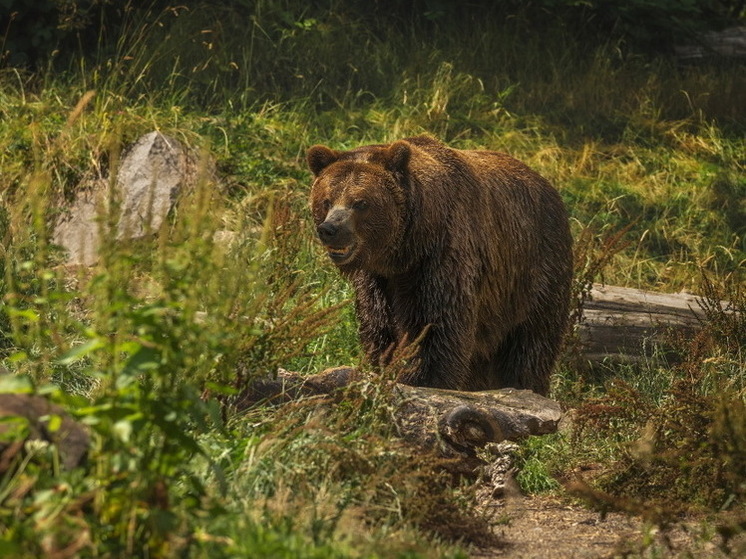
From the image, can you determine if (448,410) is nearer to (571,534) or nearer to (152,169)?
(571,534)

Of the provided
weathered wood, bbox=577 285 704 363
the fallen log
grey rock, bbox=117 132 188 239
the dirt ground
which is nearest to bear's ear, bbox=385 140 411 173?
the fallen log

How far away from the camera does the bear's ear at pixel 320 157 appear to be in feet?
22.4

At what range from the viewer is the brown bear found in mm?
6617

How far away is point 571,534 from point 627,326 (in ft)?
11.5

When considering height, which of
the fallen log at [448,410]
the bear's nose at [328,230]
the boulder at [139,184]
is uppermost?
the bear's nose at [328,230]

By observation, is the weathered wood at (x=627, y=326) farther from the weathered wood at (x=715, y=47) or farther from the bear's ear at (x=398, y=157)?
the weathered wood at (x=715, y=47)

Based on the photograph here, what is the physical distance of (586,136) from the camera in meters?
12.8

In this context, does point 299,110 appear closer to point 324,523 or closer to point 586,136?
point 586,136

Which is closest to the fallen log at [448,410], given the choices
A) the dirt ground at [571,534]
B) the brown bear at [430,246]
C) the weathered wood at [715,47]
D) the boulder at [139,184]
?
the dirt ground at [571,534]

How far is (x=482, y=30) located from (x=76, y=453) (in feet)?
35.4

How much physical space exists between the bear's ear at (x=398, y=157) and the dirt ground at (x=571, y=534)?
1937mm

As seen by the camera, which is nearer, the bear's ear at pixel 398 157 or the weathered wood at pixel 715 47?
the bear's ear at pixel 398 157

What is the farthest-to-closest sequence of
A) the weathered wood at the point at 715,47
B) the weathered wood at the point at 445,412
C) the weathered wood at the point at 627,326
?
1. the weathered wood at the point at 715,47
2. the weathered wood at the point at 627,326
3. the weathered wood at the point at 445,412

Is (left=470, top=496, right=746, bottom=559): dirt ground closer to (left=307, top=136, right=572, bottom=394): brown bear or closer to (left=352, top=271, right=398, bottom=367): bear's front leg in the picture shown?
(left=307, top=136, right=572, bottom=394): brown bear
